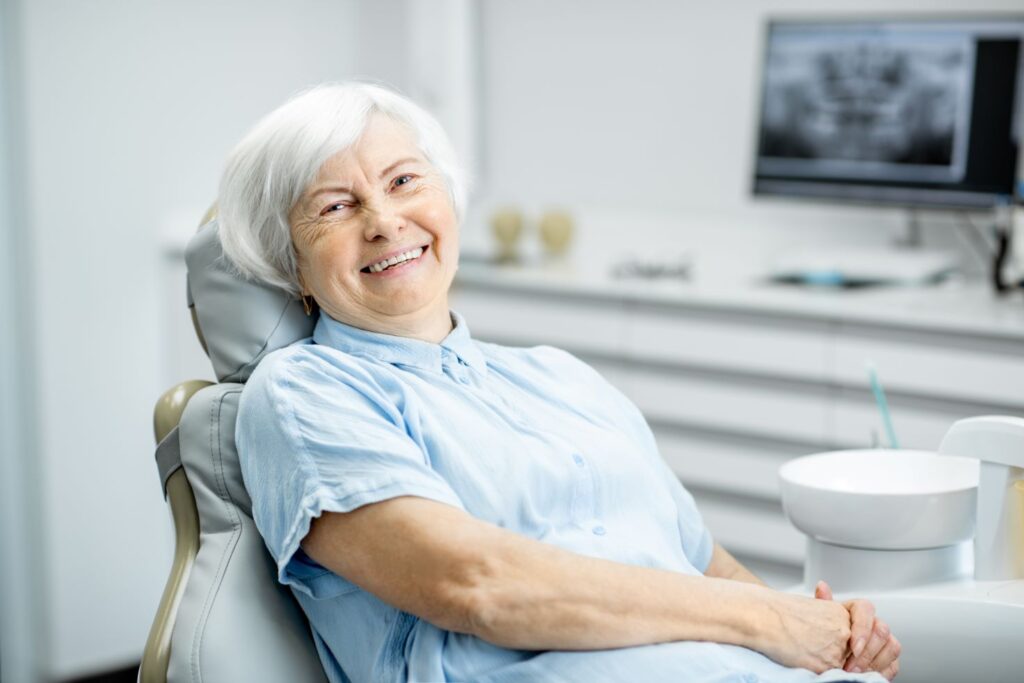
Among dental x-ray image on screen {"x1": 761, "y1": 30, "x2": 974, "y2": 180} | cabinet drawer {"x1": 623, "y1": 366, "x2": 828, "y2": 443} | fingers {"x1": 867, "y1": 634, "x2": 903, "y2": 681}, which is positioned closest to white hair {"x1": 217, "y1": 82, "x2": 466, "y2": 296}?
fingers {"x1": 867, "y1": 634, "x2": 903, "y2": 681}

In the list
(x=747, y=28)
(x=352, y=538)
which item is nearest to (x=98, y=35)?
(x=747, y=28)

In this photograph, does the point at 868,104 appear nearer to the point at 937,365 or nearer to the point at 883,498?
the point at 937,365

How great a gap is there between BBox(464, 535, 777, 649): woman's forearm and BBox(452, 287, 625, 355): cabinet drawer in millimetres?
1753

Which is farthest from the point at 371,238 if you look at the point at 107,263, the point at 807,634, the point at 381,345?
the point at 107,263

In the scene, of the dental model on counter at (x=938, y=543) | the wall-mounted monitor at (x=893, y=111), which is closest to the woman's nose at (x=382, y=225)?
the dental model on counter at (x=938, y=543)

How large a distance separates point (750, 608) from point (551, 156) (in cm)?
255

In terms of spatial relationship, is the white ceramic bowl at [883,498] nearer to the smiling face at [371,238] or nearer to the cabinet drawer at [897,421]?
the smiling face at [371,238]

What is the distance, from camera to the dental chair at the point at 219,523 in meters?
1.31

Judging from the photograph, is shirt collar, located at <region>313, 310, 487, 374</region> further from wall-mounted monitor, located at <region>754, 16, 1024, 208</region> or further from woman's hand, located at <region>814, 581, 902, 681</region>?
wall-mounted monitor, located at <region>754, 16, 1024, 208</region>

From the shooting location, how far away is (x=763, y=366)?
9.34 ft

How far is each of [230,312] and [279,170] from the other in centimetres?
18

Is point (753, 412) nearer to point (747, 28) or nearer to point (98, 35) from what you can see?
point (747, 28)

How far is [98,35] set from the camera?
119 inches

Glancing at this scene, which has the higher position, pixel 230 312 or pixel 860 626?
pixel 230 312
